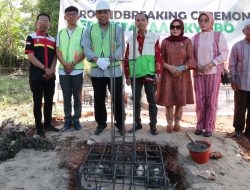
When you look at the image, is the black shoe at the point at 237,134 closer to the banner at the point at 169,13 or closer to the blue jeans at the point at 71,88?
the banner at the point at 169,13

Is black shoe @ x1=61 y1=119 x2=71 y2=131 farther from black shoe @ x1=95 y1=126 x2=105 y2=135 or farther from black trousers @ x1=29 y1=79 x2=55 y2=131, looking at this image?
black shoe @ x1=95 y1=126 x2=105 y2=135

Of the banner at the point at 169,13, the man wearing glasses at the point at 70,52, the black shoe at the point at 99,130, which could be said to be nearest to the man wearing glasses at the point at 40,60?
the man wearing glasses at the point at 70,52

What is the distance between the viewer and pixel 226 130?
19.5ft

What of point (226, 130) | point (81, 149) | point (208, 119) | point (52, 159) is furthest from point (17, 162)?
point (226, 130)

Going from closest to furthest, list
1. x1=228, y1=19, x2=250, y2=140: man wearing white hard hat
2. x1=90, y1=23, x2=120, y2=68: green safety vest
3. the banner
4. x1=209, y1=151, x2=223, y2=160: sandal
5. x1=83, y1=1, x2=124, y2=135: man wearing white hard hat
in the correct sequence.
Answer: x1=209, y1=151, x2=223, y2=160: sandal, x1=83, y1=1, x2=124, y2=135: man wearing white hard hat, x1=90, y1=23, x2=120, y2=68: green safety vest, x1=228, y1=19, x2=250, y2=140: man wearing white hard hat, the banner

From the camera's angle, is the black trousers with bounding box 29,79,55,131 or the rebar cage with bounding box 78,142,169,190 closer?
the rebar cage with bounding box 78,142,169,190

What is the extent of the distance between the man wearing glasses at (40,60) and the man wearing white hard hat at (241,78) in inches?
109

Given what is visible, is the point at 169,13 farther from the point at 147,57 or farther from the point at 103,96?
the point at 103,96

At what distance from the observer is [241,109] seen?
17.4ft

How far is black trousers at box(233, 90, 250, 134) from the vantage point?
17.3 feet

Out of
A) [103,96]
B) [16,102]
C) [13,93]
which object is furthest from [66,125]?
[13,93]

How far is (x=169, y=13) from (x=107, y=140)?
3.06 m

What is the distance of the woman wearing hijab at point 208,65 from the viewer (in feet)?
16.3

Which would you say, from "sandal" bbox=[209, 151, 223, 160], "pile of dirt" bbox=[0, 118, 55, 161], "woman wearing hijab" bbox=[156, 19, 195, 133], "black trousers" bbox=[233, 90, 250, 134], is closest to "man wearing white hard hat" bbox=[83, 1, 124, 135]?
"woman wearing hijab" bbox=[156, 19, 195, 133]
